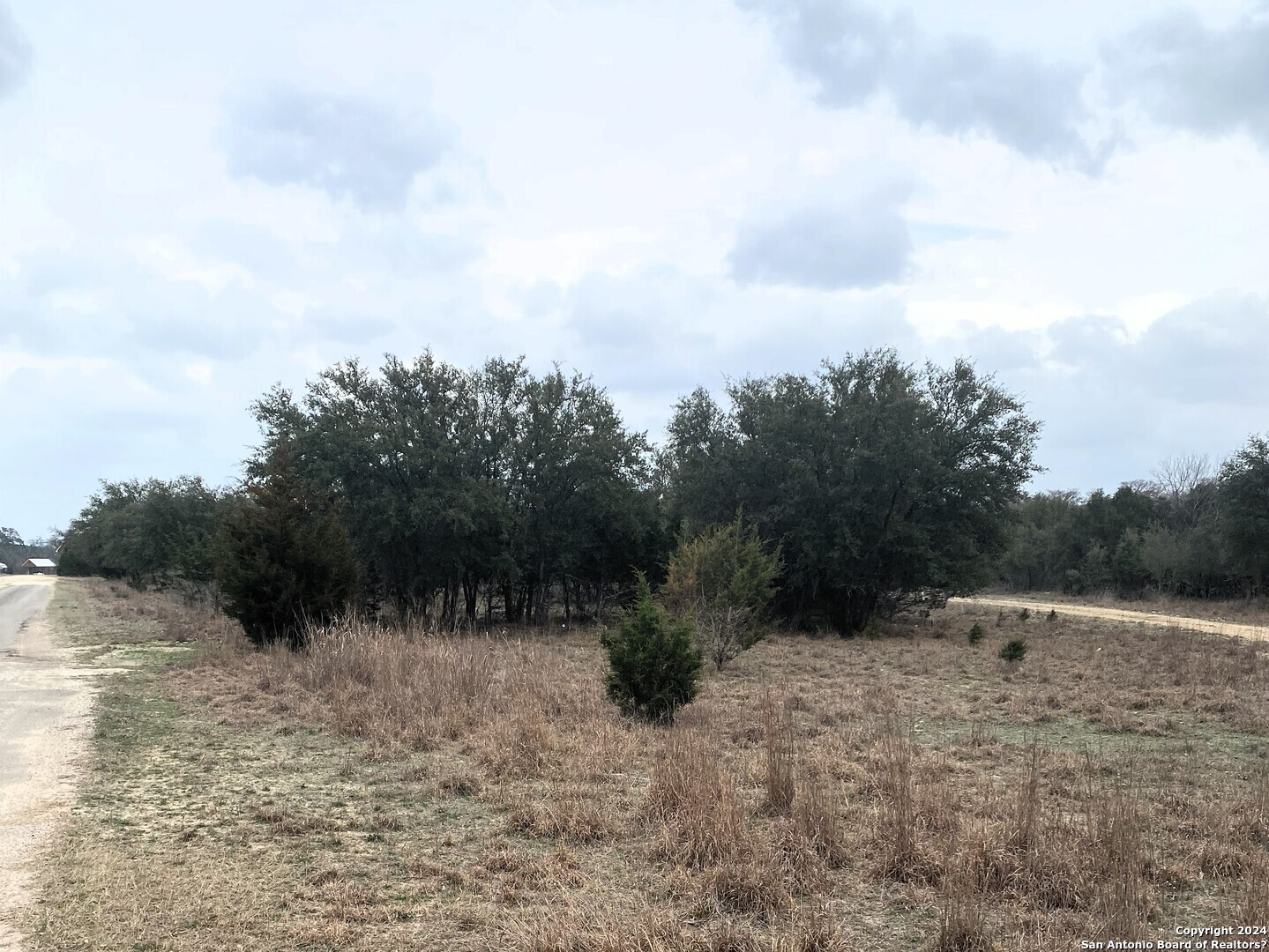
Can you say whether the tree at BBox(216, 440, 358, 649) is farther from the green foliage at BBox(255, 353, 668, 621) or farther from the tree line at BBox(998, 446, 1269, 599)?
the tree line at BBox(998, 446, 1269, 599)

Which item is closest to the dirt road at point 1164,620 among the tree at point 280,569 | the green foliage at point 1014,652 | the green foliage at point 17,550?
the green foliage at point 1014,652

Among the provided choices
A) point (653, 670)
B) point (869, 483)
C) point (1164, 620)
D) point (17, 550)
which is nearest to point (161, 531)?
point (869, 483)

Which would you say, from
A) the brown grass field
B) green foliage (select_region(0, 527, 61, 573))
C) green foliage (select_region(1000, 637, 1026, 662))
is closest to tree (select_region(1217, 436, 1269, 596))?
green foliage (select_region(1000, 637, 1026, 662))

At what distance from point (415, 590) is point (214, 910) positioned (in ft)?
80.0

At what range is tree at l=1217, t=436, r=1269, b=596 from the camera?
125 feet

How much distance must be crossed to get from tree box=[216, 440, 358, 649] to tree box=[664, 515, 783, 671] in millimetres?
7645

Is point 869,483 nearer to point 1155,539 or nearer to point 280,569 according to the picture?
point 280,569

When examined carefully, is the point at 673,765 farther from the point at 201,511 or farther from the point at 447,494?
the point at 201,511

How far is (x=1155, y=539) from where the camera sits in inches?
1924

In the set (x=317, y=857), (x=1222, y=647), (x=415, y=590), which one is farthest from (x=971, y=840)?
(x=415, y=590)

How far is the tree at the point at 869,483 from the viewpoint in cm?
2950

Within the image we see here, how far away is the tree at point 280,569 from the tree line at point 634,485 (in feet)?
19.1

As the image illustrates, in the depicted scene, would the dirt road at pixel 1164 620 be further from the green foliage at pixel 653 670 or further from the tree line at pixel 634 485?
the green foliage at pixel 653 670

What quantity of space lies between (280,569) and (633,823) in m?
14.3
